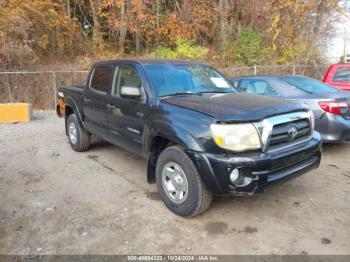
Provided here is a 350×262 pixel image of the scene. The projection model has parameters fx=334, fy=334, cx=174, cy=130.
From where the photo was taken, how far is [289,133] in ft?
12.1

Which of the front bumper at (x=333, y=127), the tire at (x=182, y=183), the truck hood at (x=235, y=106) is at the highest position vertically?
the truck hood at (x=235, y=106)

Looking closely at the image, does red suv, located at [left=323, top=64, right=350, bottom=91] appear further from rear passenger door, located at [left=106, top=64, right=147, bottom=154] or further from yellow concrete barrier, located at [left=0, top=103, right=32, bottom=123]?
yellow concrete barrier, located at [left=0, top=103, right=32, bottom=123]

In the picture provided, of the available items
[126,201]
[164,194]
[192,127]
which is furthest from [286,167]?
[126,201]

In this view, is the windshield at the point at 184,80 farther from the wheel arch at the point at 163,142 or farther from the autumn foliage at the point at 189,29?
the autumn foliage at the point at 189,29

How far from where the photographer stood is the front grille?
355 cm

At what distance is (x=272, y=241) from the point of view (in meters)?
3.37

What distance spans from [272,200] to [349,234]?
3.33 feet

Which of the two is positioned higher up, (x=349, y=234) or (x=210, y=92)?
(x=210, y=92)

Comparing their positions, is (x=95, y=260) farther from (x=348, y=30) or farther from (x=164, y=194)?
A: (x=348, y=30)

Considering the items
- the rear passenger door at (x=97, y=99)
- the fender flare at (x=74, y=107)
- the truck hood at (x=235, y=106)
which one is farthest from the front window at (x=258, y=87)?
the fender flare at (x=74, y=107)

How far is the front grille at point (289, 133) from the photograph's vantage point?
3.55m

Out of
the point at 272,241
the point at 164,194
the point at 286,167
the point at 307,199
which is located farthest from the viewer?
the point at 307,199

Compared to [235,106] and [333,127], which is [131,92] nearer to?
[235,106]

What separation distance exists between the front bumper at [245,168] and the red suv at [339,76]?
5.78 metres
